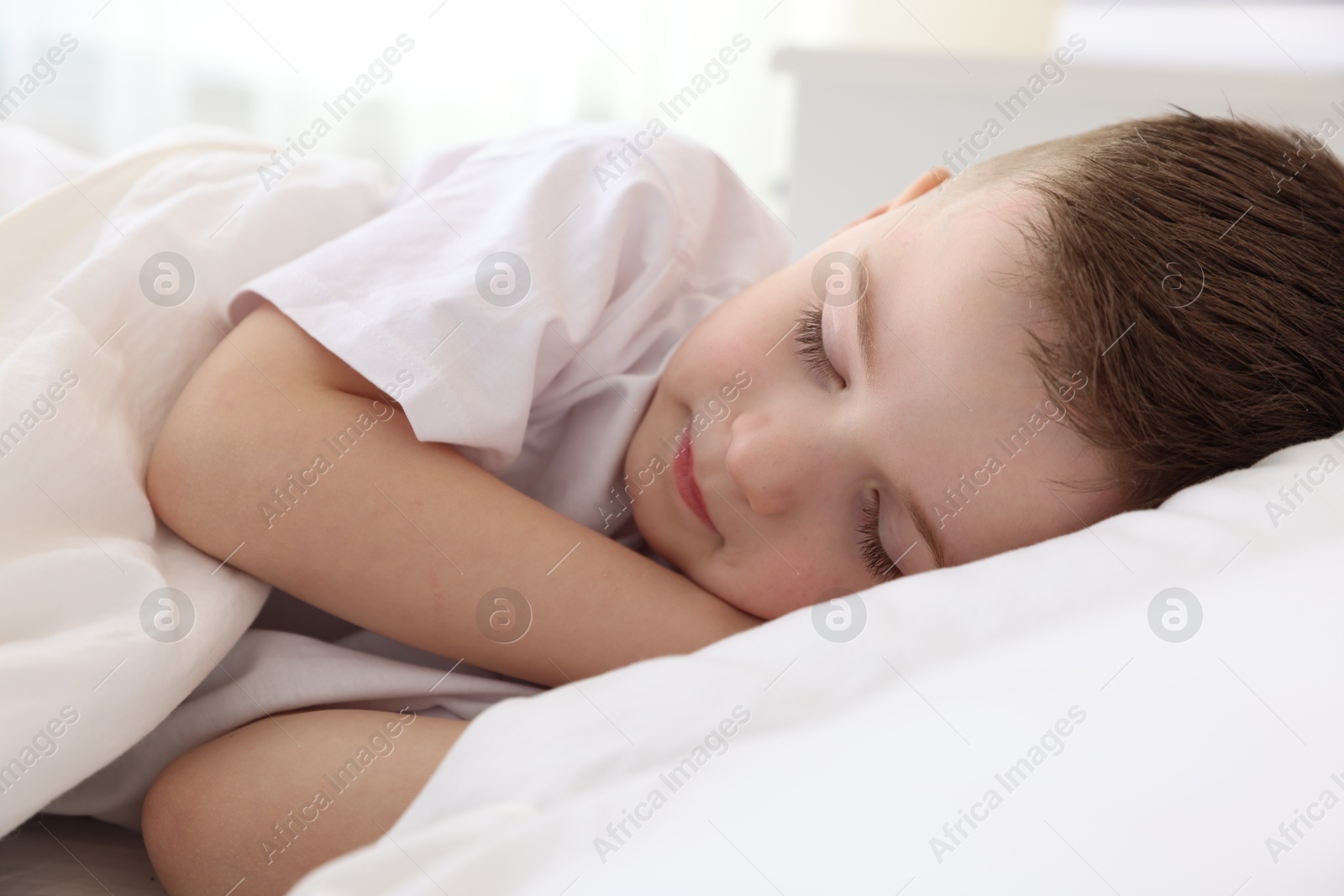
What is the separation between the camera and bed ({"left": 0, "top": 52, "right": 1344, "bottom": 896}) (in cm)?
39

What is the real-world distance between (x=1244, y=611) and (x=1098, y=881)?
0.19m

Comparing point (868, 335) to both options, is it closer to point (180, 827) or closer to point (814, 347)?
point (814, 347)

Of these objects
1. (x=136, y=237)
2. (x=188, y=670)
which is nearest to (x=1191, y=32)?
(x=136, y=237)

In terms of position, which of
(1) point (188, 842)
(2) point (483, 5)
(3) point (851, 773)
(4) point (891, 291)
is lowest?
(1) point (188, 842)

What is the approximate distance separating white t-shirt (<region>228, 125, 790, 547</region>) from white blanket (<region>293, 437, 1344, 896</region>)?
0.30 meters

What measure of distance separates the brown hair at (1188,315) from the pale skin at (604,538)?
0.09 ft

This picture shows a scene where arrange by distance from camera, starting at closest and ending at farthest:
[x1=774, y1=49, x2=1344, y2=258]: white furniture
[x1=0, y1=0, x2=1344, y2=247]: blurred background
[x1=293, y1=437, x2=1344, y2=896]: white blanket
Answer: [x1=293, y1=437, x2=1344, y2=896]: white blanket
[x1=774, y1=49, x2=1344, y2=258]: white furniture
[x1=0, y1=0, x2=1344, y2=247]: blurred background

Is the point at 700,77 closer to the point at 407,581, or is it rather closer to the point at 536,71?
the point at 536,71

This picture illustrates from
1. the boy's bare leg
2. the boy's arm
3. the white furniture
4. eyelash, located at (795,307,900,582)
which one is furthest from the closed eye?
the white furniture

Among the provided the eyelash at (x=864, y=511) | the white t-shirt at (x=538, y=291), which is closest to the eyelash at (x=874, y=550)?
the eyelash at (x=864, y=511)

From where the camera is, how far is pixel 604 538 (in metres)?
0.74

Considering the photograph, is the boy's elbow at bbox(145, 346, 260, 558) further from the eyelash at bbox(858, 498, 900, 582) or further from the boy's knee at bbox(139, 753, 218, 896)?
the eyelash at bbox(858, 498, 900, 582)

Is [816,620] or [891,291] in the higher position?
[891,291]

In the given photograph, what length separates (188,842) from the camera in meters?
0.56
